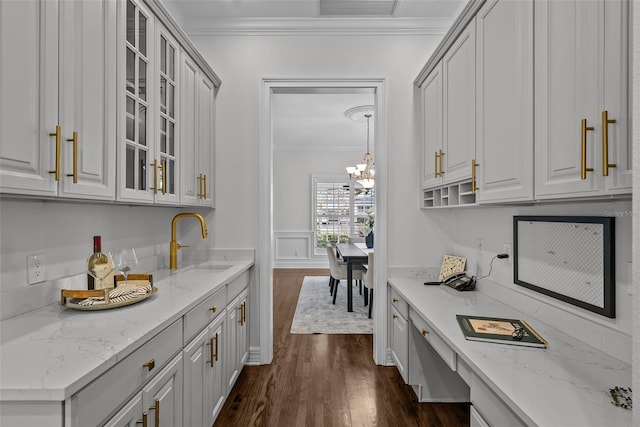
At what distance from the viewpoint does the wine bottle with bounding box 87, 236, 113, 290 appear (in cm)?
161

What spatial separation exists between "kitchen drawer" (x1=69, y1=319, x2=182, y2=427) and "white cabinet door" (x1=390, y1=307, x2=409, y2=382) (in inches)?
63.8

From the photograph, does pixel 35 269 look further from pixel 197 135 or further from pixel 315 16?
pixel 315 16

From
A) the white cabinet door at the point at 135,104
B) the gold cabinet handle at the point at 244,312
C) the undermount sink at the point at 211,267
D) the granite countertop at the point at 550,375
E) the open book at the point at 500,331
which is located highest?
the white cabinet door at the point at 135,104

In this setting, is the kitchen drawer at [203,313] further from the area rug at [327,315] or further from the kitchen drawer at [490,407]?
the area rug at [327,315]

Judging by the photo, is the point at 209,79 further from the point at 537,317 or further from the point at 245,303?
the point at 537,317

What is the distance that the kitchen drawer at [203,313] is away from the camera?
5.39 feet

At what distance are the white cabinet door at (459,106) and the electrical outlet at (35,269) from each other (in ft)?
7.28

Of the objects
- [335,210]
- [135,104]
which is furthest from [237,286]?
[335,210]

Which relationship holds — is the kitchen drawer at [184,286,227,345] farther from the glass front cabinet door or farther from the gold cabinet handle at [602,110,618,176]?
the gold cabinet handle at [602,110,618,176]

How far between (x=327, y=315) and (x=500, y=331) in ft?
9.84

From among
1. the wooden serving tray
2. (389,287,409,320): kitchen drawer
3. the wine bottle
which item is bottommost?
(389,287,409,320): kitchen drawer

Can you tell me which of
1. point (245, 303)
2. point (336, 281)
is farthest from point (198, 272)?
point (336, 281)

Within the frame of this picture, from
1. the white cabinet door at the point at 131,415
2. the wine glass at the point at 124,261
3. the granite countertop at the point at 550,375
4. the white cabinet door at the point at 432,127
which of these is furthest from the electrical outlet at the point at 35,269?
the white cabinet door at the point at 432,127

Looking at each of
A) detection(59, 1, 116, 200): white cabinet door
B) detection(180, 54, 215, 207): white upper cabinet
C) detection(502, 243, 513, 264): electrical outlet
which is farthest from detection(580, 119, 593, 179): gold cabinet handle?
detection(180, 54, 215, 207): white upper cabinet
